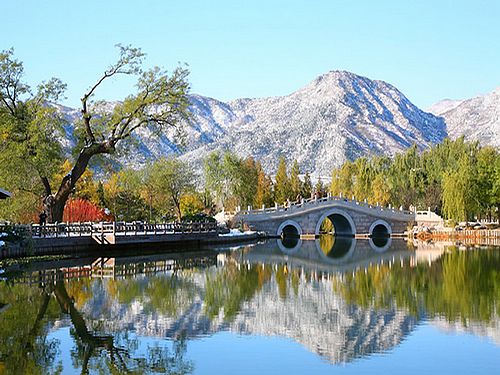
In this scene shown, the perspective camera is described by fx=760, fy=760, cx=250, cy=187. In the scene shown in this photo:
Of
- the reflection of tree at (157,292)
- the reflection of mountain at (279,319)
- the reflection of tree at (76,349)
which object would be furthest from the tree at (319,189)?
the reflection of tree at (76,349)

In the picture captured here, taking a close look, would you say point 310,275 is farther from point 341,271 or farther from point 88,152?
point 88,152

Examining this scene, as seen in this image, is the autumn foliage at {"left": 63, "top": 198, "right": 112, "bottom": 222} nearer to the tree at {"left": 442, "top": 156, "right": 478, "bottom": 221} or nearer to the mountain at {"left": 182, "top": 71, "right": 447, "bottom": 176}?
the tree at {"left": 442, "top": 156, "right": 478, "bottom": 221}

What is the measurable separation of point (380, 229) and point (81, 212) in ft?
84.1

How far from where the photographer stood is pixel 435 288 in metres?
21.7

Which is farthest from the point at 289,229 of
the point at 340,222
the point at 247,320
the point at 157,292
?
the point at 247,320

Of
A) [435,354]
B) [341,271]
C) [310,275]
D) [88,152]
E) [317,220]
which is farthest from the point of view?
[317,220]

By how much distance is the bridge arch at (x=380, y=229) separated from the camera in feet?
196

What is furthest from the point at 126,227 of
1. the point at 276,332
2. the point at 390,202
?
the point at 390,202

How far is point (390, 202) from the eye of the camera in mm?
66312

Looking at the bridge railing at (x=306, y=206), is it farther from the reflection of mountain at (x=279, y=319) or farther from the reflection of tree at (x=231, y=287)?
the reflection of mountain at (x=279, y=319)

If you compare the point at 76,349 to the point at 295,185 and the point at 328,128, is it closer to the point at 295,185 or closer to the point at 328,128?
the point at 295,185

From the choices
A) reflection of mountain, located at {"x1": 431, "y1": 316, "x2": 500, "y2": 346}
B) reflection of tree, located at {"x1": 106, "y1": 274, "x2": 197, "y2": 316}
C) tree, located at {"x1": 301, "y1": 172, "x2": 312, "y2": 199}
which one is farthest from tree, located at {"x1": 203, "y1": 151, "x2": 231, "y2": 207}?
reflection of mountain, located at {"x1": 431, "y1": 316, "x2": 500, "y2": 346}

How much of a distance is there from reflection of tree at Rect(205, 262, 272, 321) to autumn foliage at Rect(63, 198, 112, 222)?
19.3 m

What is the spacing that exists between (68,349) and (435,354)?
6.13 meters
